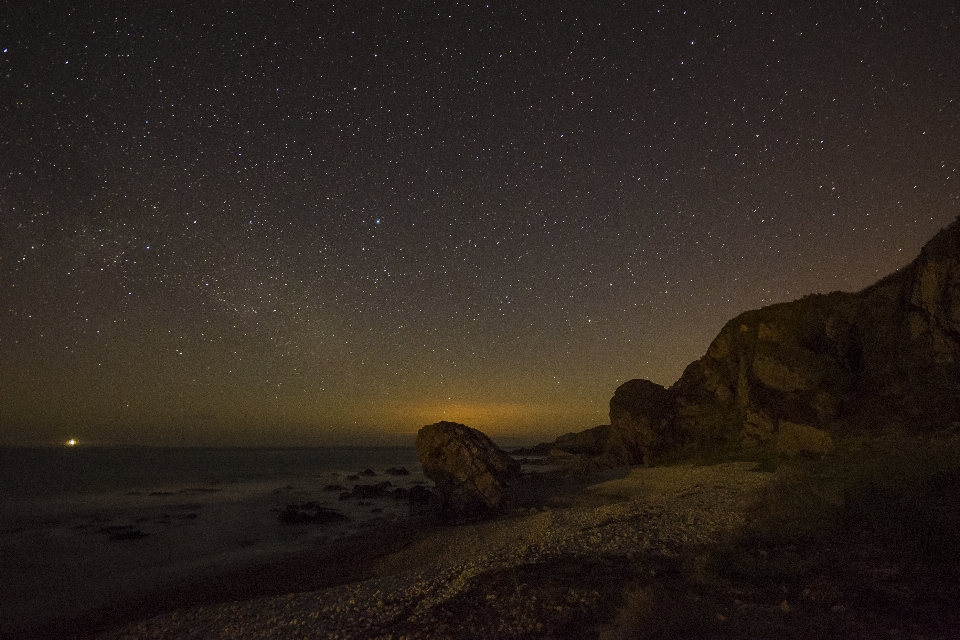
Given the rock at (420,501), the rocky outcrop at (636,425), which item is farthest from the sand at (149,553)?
the rocky outcrop at (636,425)

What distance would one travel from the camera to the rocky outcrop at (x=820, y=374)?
84.3ft

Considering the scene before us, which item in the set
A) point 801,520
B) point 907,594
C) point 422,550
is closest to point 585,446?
point 422,550

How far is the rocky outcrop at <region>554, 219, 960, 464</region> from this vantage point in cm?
2570

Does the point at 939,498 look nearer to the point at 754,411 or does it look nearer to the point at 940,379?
the point at 940,379

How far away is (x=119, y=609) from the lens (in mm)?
16812

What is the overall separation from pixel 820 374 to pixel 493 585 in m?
30.8

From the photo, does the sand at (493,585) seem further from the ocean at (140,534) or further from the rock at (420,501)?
the rock at (420,501)

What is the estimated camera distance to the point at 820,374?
32312mm

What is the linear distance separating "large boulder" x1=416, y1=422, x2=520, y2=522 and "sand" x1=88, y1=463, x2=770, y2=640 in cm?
627

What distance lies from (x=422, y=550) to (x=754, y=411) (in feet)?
90.8

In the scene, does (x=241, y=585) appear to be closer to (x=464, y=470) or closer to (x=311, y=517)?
(x=464, y=470)

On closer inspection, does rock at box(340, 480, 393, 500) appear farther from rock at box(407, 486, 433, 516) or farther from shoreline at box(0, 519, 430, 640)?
shoreline at box(0, 519, 430, 640)

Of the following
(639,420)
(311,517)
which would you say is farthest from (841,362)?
(311,517)

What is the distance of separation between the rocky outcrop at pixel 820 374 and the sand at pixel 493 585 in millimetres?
14466
